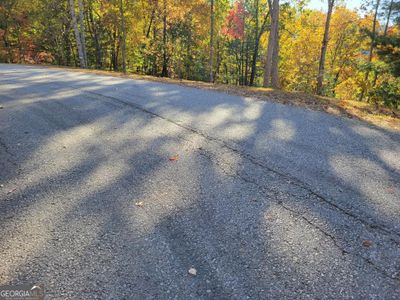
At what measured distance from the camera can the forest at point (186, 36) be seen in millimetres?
17047

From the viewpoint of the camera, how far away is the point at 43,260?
2.00 m

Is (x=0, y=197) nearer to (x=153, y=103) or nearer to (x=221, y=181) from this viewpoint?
(x=221, y=181)

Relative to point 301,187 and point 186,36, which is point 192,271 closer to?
point 301,187

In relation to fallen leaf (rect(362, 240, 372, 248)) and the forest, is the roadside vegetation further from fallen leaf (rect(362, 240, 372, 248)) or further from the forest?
fallen leaf (rect(362, 240, 372, 248))

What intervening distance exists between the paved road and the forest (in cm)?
1283

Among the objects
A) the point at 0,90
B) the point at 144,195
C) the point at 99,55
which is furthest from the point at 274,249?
the point at 99,55

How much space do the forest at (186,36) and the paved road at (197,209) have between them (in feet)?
42.1

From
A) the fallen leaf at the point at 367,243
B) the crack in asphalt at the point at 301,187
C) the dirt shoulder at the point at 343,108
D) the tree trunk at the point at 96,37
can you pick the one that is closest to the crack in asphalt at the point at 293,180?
the crack in asphalt at the point at 301,187

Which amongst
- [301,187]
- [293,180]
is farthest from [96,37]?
[301,187]

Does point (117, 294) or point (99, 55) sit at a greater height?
point (99, 55)

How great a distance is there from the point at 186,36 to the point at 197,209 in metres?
19.0

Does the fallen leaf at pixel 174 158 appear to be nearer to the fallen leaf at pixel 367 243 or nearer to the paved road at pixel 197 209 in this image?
the paved road at pixel 197 209

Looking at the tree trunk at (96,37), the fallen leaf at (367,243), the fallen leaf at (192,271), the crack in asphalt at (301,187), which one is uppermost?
the tree trunk at (96,37)

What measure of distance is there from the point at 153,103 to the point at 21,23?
23.3 m
